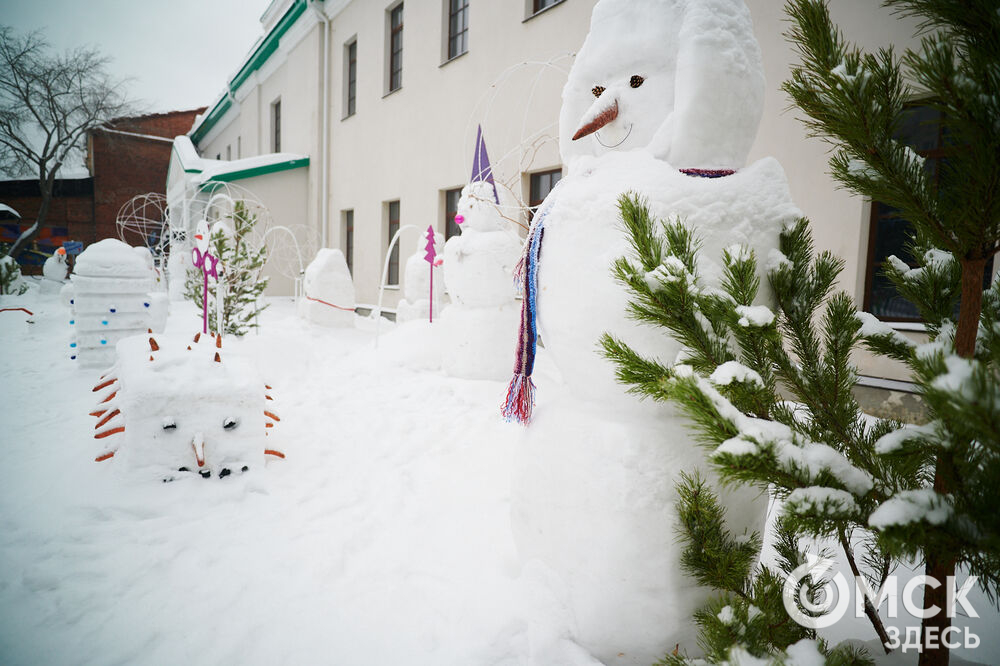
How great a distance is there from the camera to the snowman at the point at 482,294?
4773mm

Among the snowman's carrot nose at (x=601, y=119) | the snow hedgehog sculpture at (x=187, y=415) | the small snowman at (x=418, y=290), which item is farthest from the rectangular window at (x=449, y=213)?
the snowman's carrot nose at (x=601, y=119)

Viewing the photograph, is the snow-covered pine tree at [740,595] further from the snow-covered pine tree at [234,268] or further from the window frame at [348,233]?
the window frame at [348,233]

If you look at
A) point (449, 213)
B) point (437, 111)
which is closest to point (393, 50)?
point (437, 111)

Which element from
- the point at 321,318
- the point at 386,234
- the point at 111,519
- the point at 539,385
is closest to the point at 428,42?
the point at 386,234

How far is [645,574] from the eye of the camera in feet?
4.99

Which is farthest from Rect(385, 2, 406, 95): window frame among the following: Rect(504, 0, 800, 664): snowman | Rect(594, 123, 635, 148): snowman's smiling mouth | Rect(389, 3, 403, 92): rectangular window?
Rect(504, 0, 800, 664): snowman

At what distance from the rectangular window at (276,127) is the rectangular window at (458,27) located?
9.37 metres

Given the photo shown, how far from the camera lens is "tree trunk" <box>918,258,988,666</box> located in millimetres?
941

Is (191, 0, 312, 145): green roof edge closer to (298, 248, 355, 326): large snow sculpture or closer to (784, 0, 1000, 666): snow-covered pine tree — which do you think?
(298, 248, 355, 326): large snow sculpture

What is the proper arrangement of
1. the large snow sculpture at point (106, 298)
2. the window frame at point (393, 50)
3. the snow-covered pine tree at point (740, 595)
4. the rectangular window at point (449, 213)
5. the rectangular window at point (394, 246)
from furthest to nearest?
the rectangular window at point (394, 246)
the window frame at point (393, 50)
the rectangular window at point (449, 213)
the large snow sculpture at point (106, 298)
the snow-covered pine tree at point (740, 595)

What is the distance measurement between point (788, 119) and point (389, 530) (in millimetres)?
4583

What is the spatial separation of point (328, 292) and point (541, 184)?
3.89 metres

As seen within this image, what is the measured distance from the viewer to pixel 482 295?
189 inches

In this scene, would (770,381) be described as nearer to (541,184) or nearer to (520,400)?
(520,400)
